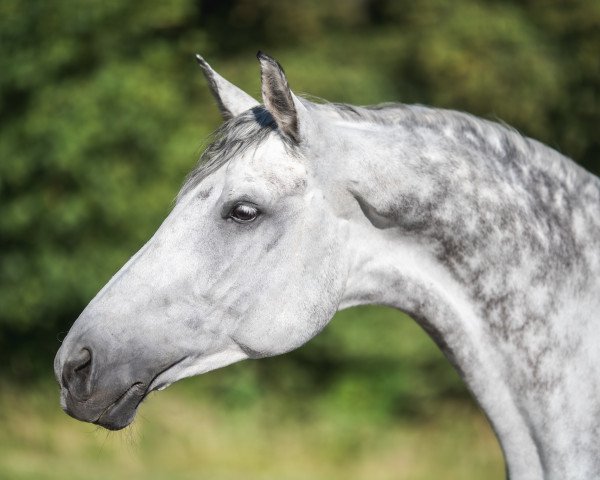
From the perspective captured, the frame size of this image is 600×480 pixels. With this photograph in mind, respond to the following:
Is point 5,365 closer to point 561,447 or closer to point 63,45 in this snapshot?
point 63,45

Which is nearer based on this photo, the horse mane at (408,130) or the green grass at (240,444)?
the horse mane at (408,130)

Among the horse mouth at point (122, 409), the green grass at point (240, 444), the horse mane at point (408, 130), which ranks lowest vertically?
the green grass at point (240, 444)

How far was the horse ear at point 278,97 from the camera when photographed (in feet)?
7.84

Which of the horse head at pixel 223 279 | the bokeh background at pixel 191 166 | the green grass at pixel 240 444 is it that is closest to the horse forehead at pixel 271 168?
the horse head at pixel 223 279

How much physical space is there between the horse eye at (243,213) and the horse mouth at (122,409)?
1.94ft

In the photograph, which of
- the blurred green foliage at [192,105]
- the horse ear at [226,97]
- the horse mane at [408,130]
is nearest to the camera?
the horse mane at [408,130]

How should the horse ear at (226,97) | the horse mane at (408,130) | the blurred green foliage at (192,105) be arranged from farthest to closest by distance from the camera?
the blurred green foliage at (192,105) < the horse ear at (226,97) < the horse mane at (408,130)

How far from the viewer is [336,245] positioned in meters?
2.64

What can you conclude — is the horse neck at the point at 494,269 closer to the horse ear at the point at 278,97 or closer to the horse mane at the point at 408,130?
the horse mane at the point at 408,130

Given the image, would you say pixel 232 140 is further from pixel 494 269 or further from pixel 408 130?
pixel 494 269

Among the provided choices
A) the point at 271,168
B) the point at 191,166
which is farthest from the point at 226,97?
the point at 191,166

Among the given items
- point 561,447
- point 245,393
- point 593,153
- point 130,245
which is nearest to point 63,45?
point 130,245

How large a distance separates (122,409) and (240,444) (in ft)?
20.8

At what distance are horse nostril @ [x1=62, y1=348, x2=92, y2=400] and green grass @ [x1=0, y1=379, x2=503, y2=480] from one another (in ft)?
17.8
